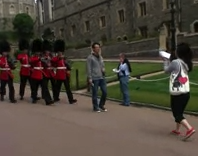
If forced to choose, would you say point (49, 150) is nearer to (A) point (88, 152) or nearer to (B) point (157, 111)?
(A) point (88, 152)

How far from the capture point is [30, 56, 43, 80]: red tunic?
15164 millimetres

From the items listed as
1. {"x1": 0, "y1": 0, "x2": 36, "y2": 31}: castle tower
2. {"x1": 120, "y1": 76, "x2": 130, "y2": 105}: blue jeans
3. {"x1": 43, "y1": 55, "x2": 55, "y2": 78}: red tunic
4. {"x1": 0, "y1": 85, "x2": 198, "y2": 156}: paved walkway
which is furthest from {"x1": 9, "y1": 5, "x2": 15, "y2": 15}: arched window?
{"x1": 0, "y1": 85, "x2": 198, "y2": 156}: paved walkway

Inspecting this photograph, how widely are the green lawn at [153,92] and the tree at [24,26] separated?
209 ft

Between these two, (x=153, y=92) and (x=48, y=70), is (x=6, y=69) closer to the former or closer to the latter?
(x=48, y=70)

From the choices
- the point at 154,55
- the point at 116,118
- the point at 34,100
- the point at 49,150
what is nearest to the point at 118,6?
the point at 154,55

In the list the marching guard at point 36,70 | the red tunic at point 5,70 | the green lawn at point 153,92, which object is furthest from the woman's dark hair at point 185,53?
the red tunic at point 5,70

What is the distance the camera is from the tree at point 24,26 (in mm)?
82000

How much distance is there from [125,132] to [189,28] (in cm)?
3044

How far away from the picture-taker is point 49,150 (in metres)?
7.78

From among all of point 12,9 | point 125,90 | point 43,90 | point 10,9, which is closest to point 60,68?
point 43,90

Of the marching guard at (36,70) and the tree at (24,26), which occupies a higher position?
the tree at (24,26)

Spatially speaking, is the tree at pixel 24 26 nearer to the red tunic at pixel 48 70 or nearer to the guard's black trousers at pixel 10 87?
A: the guard's black trousers at pixel 10 87

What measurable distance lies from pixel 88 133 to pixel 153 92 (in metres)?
7.70

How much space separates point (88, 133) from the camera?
9.34m
